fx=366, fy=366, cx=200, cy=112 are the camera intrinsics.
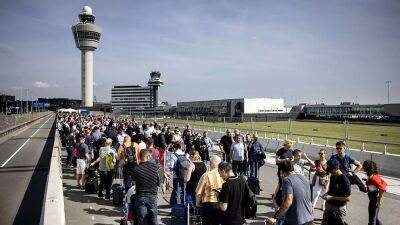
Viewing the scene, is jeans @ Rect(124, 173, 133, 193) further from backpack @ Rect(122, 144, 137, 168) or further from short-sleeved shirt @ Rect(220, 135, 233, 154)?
short-sleeved shirt @ Rect(220, 135, 233, 154)

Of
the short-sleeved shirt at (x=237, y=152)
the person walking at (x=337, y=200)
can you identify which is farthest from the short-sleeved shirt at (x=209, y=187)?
the short-sleeved shirt at (x=237, y=152)

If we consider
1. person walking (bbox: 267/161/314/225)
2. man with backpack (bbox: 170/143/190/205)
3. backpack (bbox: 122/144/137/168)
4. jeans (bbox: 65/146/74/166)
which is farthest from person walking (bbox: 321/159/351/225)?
jeans (bbox: 65/146/74/166)

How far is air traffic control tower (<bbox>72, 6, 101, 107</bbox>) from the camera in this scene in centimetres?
16950

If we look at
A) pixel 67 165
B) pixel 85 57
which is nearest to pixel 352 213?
pixel 67 165

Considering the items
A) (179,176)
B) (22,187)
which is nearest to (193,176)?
(179,176)

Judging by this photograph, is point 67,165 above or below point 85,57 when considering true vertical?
below

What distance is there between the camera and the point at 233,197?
572 cm

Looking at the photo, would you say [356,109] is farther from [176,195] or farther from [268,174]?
[176,195]

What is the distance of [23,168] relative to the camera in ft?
66.0

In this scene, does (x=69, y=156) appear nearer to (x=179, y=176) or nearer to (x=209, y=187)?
(x=179, y=176)

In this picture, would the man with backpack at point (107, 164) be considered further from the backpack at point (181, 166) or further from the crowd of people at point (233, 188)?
the backpack at point (181, 166)

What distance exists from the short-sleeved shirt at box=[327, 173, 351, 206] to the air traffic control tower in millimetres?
170018

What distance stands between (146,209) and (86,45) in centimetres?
17852

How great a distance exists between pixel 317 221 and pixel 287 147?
2259 mm
